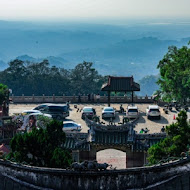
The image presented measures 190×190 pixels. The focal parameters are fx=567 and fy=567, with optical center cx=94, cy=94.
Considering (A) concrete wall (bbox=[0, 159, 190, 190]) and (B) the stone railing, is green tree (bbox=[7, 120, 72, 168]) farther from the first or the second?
(B) the stone railing

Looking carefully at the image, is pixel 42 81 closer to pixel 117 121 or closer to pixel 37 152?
pixel 117 121

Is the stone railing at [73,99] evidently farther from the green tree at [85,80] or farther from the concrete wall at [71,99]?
the green tree at [85,80]

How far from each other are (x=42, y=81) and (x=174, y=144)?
2812 inches

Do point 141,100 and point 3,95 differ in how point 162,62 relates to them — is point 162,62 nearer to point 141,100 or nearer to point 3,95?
point 141,100

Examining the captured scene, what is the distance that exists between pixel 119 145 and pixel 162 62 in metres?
26.4

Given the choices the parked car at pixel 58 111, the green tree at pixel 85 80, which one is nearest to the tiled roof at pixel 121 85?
the parked car at pixel 58 111

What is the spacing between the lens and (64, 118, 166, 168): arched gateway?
38.8 meters

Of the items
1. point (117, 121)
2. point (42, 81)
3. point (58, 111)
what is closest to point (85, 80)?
point (42, 81)

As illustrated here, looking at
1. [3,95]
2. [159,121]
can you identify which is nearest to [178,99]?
[159,121]

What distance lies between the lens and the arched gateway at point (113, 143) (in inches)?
1528

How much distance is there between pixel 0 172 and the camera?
2031 centimetres

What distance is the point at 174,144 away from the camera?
28.1 m

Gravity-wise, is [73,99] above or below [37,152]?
above

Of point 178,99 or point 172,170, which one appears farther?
point 178,99
